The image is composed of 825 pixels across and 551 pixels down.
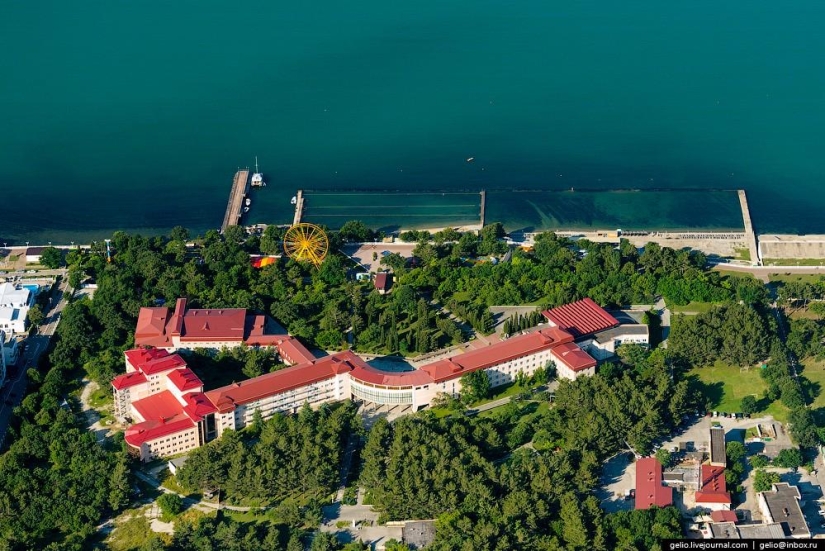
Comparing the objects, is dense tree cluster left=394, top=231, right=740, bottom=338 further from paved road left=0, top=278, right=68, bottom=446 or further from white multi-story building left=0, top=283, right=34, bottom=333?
white multi-story building left=0, top=283, right=34, bottom=333

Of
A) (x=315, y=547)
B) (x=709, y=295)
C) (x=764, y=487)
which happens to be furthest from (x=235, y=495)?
(x=709, y=295)

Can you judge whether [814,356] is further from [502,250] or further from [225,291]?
[225,291]

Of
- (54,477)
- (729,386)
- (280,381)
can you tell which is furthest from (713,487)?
(54,477)

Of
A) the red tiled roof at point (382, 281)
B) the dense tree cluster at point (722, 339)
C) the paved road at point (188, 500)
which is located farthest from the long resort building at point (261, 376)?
the red tiled roof at point (382, 281)

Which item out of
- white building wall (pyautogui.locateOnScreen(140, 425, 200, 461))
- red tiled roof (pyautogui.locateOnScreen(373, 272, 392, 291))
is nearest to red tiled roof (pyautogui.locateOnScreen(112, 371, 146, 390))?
white building wall (pyautogui.locateOnScreen(140, 425, 200, 461))

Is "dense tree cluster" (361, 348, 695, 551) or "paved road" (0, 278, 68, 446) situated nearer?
"dense tree cluster" (361, 348, 695, 551)

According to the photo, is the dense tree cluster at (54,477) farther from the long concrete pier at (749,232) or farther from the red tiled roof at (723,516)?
the long concrete pier at (749,232)

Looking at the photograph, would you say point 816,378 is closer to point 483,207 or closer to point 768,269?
point 768,269
